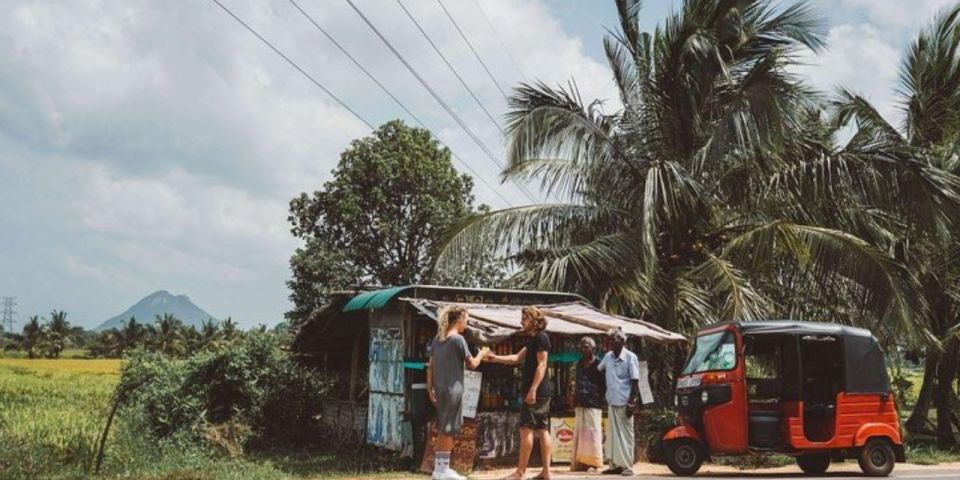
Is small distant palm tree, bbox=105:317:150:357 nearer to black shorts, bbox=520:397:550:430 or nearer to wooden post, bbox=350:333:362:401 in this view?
wooden post, bbox=350:333:362:401

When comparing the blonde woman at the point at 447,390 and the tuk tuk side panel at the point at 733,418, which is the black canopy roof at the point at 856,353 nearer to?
the tuk tuk side panel at the point at 733,418

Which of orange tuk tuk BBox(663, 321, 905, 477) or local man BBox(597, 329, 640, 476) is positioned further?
orange tuk tuk BBox(663, 321, 905, 477)

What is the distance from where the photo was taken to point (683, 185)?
15.6 metres

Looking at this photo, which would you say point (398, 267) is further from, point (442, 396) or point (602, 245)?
point (442, 396)

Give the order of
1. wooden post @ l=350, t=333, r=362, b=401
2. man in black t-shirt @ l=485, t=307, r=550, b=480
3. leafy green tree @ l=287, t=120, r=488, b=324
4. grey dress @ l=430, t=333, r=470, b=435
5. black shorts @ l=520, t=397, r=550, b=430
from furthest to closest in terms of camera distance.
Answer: leafy green tree @ l=287, t=120, r=488, b=324
wooden post @ l=350, t=333, r=362, b=401
black shorts @ l=520, t=397, r=550, b=430
man in black t-shirt @ l=485, t=307, r=550, b=480
grey dress @ l=430, t=333, r=470, b=435

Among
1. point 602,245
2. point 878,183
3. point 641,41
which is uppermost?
point 641,41

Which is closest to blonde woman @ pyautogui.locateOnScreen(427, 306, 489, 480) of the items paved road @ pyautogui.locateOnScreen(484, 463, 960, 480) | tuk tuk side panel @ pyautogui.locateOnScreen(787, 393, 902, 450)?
paved road @ pyautogui.locateOnScreen(484, 463, 960, 480)

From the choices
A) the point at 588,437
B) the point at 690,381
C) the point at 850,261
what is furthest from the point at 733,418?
the point at 850,261

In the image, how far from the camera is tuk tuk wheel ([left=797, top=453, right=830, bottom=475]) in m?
12.2

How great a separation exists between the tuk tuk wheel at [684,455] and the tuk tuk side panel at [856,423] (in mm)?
1185

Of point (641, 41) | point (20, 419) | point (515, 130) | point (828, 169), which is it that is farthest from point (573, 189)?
point (20, 419)

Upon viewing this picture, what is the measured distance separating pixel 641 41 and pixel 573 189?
128 inches

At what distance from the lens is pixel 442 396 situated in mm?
8609

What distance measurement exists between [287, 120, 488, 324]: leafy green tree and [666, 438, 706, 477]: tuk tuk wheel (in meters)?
19.3
